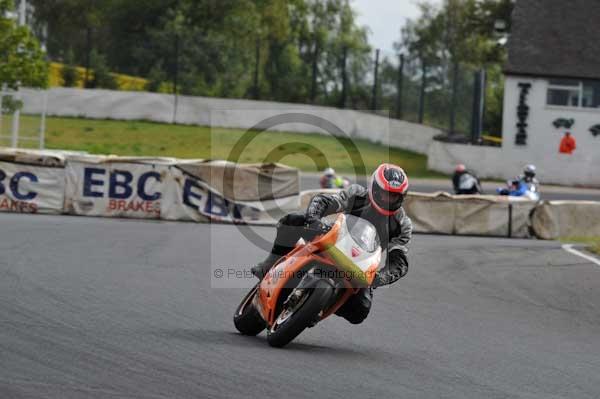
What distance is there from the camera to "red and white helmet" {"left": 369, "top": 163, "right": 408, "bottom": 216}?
26.0ft

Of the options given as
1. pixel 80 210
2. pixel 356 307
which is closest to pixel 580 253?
pixel 80 210

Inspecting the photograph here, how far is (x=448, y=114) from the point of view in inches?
1604

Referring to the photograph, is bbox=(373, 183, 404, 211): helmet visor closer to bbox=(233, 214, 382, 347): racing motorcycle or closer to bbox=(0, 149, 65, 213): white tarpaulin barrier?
bbox=(233, 214, 382, 347): racing motorcycle

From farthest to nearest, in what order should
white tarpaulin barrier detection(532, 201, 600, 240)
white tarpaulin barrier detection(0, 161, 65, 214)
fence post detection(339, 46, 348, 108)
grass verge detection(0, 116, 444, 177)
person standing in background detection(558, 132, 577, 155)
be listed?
fence post detection(339, 46, 348, 108) < person standing in background detection(558, 132, 577, 155) < grass verge detection(0, 116, 444, 177) < white tarpaulin barrier detection(532, 201, 600, 240) < white tarpaulin barrier detection(0, 161, 65, 214)

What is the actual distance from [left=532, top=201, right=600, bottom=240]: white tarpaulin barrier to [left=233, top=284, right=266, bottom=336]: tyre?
13.8m

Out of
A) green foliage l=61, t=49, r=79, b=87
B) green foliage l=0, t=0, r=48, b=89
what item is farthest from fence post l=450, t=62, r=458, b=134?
green foliage l=0, t=0, r=48, b=89

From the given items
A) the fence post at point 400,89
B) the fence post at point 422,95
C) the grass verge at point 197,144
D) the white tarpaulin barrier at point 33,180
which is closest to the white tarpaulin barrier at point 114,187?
the white tarpaulin barrier at point 33,180

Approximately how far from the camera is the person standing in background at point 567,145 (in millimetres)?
38969

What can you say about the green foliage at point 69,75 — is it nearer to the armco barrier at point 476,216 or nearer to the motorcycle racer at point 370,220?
the armco barrier at point 476,216

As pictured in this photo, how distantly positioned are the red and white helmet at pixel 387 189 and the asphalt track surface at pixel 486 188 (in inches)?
924

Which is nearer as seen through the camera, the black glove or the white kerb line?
the black glove

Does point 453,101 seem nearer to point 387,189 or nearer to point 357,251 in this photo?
point 387,189

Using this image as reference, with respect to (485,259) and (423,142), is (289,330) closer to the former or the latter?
(485,259)

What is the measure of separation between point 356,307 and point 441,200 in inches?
520
